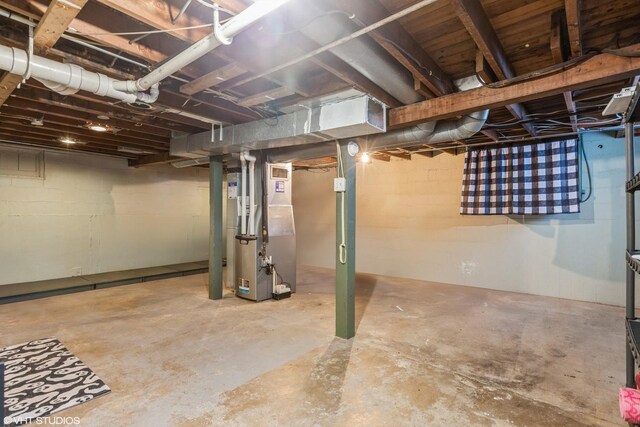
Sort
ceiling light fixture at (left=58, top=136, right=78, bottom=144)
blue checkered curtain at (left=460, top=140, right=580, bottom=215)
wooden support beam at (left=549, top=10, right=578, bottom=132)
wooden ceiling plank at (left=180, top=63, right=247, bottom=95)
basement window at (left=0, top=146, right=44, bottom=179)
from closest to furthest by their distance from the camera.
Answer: wooden support beam at (left=549, top=10, right=578, bottom=132) → wooden ceiling plank at (left=180, top=63, right=247, bottom=95) → blue checkered curtain at (left=460, top=140, right=580, bottom=215) → ceiling light fixture at (left=58, top=136, right=78, bottom=144) → basement window at (left=0, top=146, right=44, bottom=179)

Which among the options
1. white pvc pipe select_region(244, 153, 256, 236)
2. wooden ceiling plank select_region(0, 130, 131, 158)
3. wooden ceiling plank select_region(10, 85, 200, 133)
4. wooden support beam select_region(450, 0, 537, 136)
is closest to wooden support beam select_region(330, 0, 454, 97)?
wooden support beam select_region(450, 0, 537, 136)

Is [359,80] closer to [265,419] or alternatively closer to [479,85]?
[479,85]

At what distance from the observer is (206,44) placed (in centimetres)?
170

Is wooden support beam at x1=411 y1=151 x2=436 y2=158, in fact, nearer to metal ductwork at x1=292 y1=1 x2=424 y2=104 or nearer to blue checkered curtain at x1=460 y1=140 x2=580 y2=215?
blue checkered curtain at x1=460 y1=140 x2=580 y2=215

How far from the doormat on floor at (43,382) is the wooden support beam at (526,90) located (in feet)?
10.3

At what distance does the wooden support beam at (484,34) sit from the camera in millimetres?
1608

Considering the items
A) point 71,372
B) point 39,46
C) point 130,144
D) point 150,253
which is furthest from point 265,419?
point 150,253

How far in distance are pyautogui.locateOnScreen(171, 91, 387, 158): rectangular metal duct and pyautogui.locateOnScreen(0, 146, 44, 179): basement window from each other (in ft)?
11.2

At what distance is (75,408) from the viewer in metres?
2.13

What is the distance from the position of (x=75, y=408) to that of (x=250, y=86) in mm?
2577

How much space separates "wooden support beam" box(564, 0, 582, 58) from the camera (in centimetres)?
156

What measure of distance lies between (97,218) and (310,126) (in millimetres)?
5082

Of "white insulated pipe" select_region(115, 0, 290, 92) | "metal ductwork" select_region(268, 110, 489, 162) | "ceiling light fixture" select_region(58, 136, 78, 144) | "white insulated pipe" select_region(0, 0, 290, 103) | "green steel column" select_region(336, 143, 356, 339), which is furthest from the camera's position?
"ceiling light fixture" select_region(58, 136, 78, 144)

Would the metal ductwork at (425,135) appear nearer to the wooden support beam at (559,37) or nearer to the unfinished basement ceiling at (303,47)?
the unfinished basement ceiling at (303,47)
